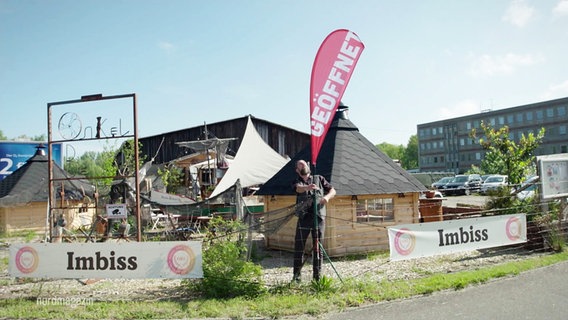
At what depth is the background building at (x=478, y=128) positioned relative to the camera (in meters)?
70.2

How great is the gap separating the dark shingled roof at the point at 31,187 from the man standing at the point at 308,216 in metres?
14.3

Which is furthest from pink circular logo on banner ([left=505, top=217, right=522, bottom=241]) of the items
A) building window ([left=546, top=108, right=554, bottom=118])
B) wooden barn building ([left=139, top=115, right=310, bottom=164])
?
building window ([left=546, top=108, right=554, bottom=118])

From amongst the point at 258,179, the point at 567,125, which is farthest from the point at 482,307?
the point at 567,125

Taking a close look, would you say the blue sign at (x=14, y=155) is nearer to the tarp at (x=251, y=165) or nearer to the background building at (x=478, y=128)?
the tarp at (x=251, y=165)

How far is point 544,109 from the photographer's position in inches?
2830

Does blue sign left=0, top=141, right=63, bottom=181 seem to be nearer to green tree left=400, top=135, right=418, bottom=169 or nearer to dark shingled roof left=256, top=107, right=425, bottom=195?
dark shingled roof left=256, top=107, right=425, bottom=195

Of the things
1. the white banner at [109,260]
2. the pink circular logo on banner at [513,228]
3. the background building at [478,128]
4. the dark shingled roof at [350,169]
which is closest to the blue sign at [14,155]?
the dark shingled roof at [350,169]

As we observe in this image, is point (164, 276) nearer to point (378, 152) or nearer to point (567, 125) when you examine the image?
point (378, 152)

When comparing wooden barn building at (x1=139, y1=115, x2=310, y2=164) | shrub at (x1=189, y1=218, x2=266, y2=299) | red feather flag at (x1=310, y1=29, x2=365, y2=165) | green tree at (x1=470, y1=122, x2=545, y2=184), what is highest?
wooden barn building at (x1=139, y1=115, x2=310, y2=164)

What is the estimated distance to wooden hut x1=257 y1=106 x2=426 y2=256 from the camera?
36.2 feet

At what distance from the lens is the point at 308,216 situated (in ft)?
25.1

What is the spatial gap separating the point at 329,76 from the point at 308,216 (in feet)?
8.62

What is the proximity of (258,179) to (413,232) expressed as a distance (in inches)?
397

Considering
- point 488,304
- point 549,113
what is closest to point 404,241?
point 488,304
